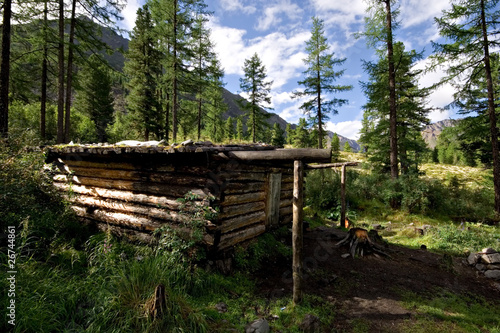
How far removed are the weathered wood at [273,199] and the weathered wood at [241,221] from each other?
0.50 m

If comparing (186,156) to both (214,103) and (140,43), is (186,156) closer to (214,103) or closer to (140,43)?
(140,43)

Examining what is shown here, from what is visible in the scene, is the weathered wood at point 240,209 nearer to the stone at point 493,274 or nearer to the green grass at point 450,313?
the green grass at point 450,313

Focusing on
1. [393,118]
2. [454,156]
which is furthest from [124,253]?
[454,156]

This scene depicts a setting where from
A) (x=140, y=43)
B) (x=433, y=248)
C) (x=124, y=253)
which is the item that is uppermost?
(x=140, y=43)

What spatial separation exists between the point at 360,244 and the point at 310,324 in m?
5.21

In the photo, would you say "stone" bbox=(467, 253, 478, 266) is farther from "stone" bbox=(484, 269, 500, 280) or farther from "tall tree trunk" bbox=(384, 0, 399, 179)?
"tall tree trunk" bbox=(384, 0, 399, 179)

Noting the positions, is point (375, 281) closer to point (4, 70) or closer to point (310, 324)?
point (310, 324)

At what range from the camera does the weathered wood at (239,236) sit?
19.3 ft

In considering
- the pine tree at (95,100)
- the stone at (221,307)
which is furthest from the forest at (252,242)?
the pine tree at (95,100)

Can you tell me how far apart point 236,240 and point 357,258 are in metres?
4.47

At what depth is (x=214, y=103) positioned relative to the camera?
96.0ft

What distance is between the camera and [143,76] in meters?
19.1

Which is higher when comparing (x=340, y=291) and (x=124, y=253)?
(x=124, y=253)

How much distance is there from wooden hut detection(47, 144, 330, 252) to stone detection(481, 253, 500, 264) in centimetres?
682
